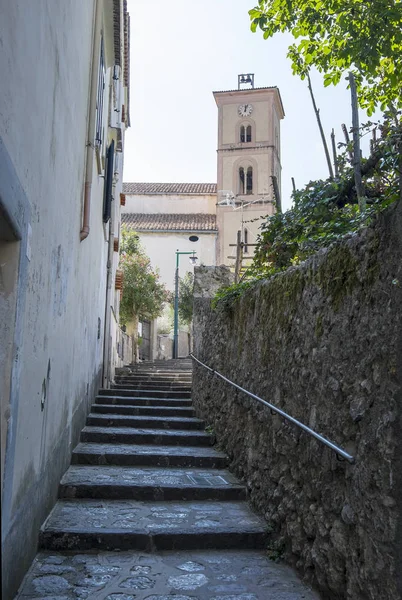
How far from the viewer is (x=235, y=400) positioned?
214 inches

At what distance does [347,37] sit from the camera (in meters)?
5.62

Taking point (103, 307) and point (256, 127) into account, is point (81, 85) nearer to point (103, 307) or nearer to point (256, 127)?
point (103, 307)

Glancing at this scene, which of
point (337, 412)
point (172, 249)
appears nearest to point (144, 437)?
point (337, 412)

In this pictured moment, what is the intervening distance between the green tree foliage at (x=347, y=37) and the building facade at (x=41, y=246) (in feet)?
6.61

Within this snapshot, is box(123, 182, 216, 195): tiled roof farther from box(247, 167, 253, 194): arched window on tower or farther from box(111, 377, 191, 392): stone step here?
box(111, 377, 191, 392): stone step

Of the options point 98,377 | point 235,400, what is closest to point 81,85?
point 235,400

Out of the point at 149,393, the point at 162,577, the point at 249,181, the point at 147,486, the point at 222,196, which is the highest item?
the point at 249,181

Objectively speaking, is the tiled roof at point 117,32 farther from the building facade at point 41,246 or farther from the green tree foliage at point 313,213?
the green tree foliage at point 313,213

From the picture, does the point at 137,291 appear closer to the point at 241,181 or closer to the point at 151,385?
the point at 151,385

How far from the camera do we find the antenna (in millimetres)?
32719

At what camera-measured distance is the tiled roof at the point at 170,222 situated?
32906mm

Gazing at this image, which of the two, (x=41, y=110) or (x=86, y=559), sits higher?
(x=41, y=110)

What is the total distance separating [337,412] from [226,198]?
31.1 m

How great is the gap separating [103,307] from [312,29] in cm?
513
